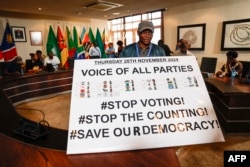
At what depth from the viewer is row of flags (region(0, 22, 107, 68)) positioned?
232 inches

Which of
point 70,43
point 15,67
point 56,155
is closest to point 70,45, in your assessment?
point 70,43

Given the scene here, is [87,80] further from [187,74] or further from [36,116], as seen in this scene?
[36,116]

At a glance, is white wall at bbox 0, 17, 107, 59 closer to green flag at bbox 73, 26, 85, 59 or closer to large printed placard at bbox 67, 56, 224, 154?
green flag at bbox 73, 26, 85, 59

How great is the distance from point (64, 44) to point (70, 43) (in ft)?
0.95

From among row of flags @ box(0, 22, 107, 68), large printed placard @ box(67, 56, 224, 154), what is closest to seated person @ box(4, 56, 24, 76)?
row of flags @ box(0, 22, 107, 68)

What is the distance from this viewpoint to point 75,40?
768 cm

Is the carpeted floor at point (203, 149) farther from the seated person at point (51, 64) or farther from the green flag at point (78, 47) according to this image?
the green flag at point (78, 47)

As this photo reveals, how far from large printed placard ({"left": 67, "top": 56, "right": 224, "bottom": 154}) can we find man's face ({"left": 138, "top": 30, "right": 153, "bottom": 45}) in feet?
1.89

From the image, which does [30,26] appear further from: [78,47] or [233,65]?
[233,65]

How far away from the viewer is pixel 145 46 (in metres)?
1.78

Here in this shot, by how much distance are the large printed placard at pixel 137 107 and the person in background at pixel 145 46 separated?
577mm

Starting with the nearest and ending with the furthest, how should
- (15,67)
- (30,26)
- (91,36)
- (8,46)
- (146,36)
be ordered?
(146,36) → (15,67) → (8,46) → (30,26) → (91,36)

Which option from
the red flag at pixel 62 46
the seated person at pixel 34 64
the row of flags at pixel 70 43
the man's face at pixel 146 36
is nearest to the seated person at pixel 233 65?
the man's face at pixel 146 36

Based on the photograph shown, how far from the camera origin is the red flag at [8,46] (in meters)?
5.84
